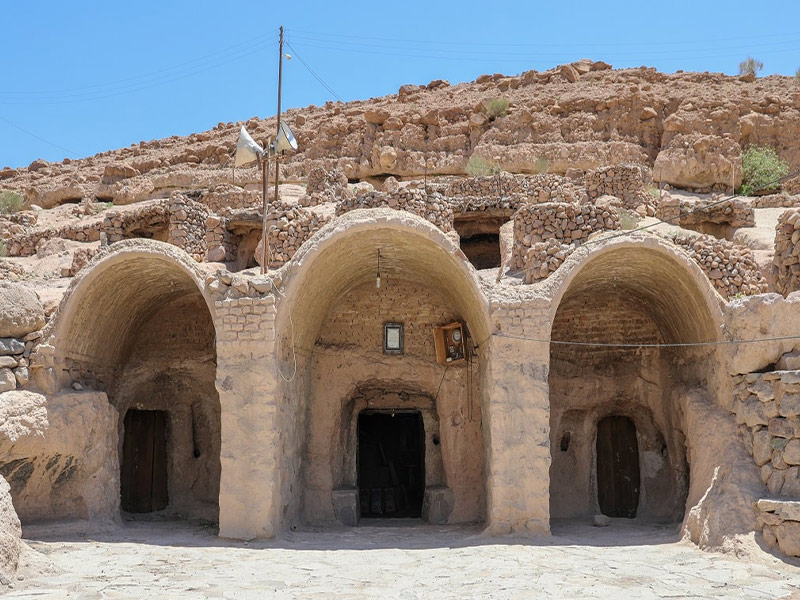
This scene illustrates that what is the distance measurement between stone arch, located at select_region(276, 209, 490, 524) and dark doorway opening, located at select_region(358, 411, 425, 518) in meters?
3.33

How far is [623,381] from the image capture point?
12.1m

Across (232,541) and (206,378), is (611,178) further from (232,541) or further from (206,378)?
(232,541)

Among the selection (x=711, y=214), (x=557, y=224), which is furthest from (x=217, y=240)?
(x=711, y=214)

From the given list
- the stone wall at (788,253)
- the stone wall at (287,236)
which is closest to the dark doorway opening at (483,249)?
the stone wall at (287,236)

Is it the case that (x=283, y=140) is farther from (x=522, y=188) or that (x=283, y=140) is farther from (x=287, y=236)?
(x=522, y=188)

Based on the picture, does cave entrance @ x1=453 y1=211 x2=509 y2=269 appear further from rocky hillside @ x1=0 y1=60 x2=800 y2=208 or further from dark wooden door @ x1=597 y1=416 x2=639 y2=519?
rocky hillside @ x1=0 y1=60 x2=800 y2=208

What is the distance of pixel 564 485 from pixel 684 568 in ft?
15.2

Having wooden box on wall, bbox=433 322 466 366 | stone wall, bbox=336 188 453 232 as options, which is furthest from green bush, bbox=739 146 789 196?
wooden box on wall, bbox=433 322 466 366

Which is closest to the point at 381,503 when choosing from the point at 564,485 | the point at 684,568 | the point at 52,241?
the point at 564,485

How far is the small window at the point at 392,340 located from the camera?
12.3 metres

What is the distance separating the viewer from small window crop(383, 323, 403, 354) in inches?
483

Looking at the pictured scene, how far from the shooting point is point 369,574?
733 cm

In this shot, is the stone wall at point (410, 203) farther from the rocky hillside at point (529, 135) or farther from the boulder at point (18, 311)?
the rocky hillside at point (529, 135)

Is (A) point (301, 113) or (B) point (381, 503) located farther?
(A) point (301, 113)
